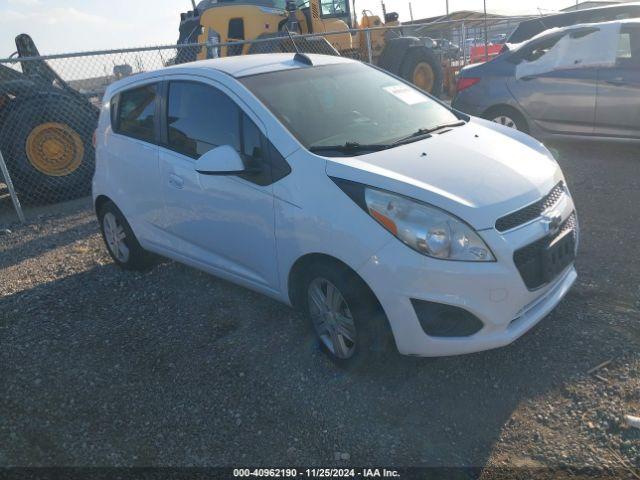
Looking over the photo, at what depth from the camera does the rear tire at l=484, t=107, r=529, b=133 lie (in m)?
6.98

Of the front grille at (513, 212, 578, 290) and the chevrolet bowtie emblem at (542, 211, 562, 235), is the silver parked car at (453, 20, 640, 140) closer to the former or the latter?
the chevrolet bowtie emblem at (542, 211, 562, 235)

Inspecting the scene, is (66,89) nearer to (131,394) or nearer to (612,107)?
(131,394)

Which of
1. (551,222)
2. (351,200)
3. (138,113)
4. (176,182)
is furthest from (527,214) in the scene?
(138,113)

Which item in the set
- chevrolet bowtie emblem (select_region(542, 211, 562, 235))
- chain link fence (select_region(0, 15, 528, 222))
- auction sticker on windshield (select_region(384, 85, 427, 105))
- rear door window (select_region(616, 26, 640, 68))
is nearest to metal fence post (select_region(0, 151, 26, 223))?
chain link fence (select_region(0, 15, 528, 222))

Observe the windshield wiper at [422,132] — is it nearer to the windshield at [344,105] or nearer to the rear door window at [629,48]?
the windshield at [344,105]

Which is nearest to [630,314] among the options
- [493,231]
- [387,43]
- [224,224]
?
[493,231]

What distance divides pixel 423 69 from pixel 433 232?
10110 millimetres

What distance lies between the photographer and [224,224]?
351 cm

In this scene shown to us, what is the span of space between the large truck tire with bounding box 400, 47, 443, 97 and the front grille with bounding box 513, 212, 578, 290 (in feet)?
29.8

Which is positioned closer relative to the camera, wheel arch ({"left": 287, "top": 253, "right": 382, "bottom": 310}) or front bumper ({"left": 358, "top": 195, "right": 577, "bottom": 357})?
front bumper ({"left": 358, "top": 195, "right": 577, "bottom": 357})

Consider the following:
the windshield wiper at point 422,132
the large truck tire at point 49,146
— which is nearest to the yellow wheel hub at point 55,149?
the large truck tire at point 49,146

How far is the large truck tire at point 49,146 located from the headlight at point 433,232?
6645mm

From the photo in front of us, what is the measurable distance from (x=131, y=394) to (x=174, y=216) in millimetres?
1309

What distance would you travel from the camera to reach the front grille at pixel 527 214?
8.74 feet
